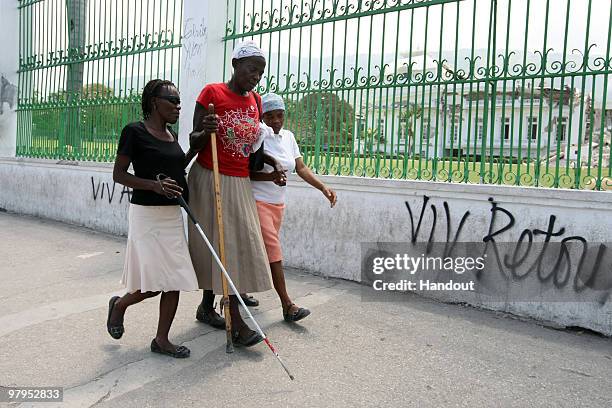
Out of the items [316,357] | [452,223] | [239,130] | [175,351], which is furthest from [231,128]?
[452,223]

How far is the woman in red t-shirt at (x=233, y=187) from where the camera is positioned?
11.4ft

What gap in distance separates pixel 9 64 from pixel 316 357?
9.32 m

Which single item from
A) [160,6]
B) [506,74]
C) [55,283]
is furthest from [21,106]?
[506,74]

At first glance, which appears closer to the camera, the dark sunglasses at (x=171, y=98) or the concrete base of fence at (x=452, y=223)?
the dark sunglasses at (x=171, y=98)

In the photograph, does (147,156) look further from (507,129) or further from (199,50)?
(199,50)

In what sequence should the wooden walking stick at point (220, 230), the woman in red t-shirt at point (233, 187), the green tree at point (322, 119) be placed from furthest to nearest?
the green tree at point (322, 119), the woman in red t-shirt at point (233, 187), the wooden walking stick at point (220, 230)

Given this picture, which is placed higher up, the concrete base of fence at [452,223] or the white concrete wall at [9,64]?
the white concrete wall at [9,64]

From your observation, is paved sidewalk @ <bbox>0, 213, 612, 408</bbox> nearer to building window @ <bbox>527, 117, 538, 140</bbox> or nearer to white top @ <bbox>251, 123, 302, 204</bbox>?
white top @ <bbox>251, 123, 302, 204</bbox>

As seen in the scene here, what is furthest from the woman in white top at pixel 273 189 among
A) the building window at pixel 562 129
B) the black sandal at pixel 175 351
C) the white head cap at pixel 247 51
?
the building window at pixel 562 129

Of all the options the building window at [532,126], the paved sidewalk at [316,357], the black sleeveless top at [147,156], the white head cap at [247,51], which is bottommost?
the paved sidewalk at [316,357]

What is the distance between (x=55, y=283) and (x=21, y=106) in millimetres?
6242

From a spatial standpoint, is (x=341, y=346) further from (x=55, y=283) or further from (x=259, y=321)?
(x=55, y=283)

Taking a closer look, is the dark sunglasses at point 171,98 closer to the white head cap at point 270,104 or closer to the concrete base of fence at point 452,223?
the white head cap at point 270,104

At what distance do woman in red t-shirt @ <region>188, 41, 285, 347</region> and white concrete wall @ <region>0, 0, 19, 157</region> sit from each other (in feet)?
27.0
